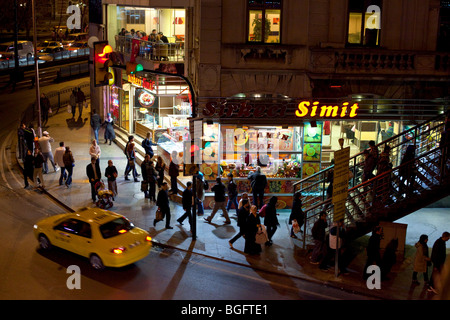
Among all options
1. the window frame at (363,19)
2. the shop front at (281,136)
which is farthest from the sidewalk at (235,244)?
the window frame at (363,19)

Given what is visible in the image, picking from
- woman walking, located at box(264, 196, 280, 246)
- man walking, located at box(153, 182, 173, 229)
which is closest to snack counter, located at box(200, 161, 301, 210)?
man walking, located at box(153, 182, 173, 229)

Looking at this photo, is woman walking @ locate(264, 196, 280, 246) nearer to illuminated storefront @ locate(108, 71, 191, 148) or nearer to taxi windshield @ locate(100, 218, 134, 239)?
taxi windshield @ locate(100, 218, 134, 239)

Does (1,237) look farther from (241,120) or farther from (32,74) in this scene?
(32,74)

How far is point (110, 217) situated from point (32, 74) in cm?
3550

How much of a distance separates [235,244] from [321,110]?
587 centimetres

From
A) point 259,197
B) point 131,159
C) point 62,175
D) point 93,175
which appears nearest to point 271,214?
point 259,197

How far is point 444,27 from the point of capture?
22.1 m

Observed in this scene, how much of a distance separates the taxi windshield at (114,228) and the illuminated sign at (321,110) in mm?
7626

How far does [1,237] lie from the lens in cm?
1836

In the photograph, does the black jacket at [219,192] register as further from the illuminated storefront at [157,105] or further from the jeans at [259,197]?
the illuminated storefront at [157,105]

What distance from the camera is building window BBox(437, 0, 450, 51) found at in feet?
72.3

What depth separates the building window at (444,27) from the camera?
867 inches

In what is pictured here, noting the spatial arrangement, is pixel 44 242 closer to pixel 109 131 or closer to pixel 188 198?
pixel 188 198
